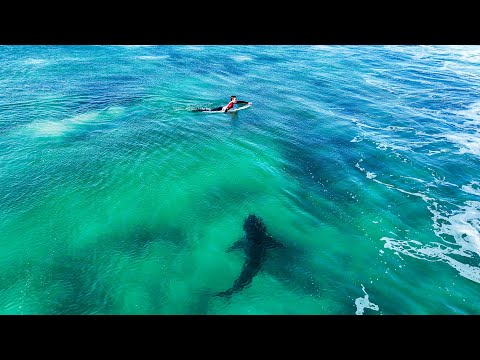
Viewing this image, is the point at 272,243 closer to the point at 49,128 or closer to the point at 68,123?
the point at 68,123

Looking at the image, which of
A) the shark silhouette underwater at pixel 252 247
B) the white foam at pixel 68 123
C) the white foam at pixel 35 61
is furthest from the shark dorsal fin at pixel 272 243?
the white foam at pixel 35 61

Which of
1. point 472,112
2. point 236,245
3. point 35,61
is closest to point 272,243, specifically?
point 236,245

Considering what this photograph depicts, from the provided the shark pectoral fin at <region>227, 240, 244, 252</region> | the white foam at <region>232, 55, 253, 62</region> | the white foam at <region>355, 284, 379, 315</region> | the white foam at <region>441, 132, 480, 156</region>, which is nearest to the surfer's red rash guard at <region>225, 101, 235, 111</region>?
the shark pectoral fin at <region>227, 240, 244, 252</region>

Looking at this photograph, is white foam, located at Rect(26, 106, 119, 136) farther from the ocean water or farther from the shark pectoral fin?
the shark pectoral fin

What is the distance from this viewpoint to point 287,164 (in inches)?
1320

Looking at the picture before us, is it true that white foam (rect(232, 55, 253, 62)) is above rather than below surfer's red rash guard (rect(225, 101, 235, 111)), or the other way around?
above

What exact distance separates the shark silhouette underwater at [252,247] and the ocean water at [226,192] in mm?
544

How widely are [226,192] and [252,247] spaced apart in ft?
22.9

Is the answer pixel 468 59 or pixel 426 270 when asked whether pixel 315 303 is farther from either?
pixel 468 59

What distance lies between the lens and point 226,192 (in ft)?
97.7

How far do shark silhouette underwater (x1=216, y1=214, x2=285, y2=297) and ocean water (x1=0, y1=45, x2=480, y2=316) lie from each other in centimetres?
54

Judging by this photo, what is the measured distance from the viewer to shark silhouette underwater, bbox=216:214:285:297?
22.1m

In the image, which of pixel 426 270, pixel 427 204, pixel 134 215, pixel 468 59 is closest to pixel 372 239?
pixel 426 270

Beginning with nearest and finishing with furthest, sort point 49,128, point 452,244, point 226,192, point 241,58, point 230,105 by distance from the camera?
point 452,244
point 226,192
point 49,128
point 230,105
point 241,58
